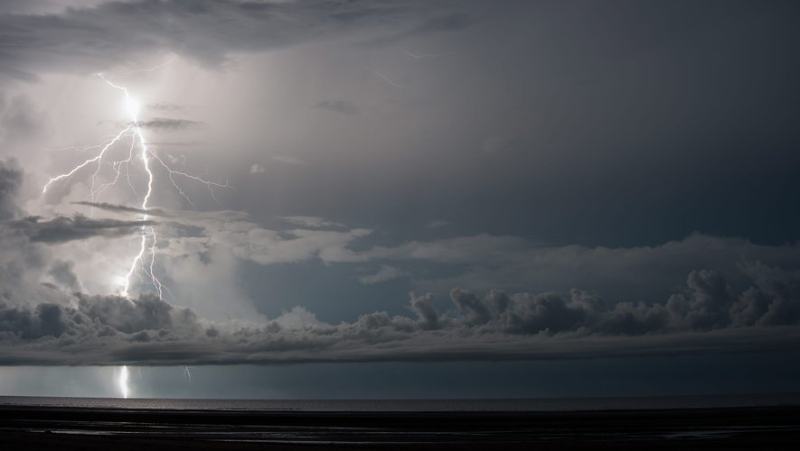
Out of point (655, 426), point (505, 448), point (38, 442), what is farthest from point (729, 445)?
point (38, 442)

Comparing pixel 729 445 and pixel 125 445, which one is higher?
pixel 125 445

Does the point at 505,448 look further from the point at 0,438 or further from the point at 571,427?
the point at 0,438

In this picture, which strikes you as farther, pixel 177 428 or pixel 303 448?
pixel 177 428

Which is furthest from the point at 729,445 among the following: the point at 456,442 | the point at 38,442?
the point at 38,442

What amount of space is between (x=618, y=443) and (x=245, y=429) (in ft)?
123

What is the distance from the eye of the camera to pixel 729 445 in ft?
153

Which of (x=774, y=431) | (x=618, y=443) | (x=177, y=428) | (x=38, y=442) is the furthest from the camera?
(x=177, y=428)

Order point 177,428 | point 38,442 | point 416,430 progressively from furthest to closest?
point 177,428 < point 416,430 < point 38,442

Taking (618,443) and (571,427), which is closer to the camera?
(618,443)

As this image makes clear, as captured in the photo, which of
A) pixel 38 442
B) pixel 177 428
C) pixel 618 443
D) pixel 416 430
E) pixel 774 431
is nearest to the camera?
pixel 38 442

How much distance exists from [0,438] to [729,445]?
153ft

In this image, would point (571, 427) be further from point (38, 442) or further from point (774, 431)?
point (38, 442)

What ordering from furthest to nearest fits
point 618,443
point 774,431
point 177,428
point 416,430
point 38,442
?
point 177,428
point 416,430
point 774,431
point 618,443
point 38,442

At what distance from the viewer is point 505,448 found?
45969 mm
